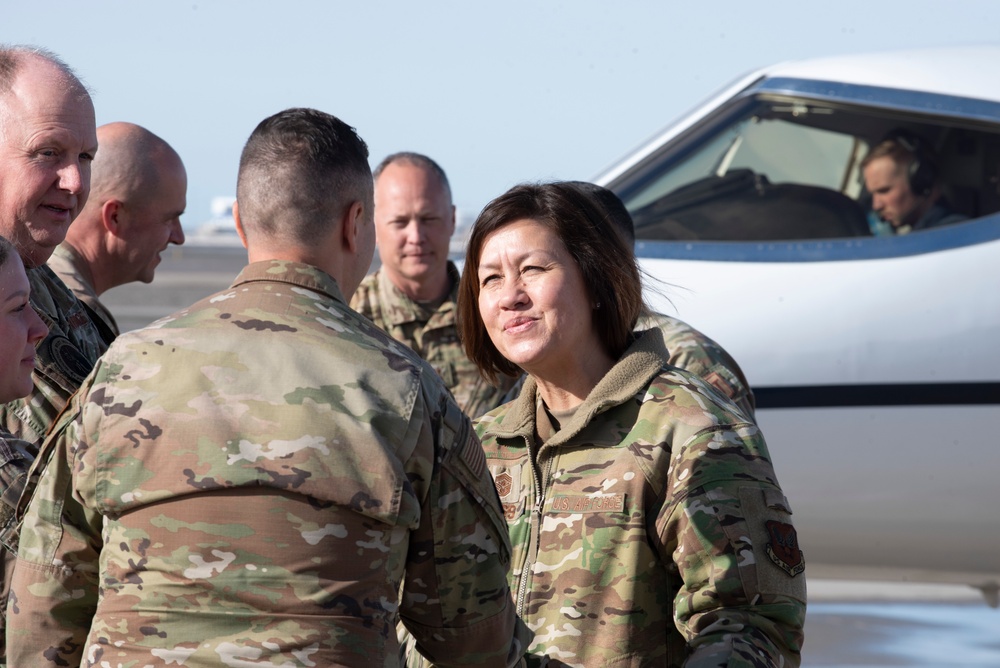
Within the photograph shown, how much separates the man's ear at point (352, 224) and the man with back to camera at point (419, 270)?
8.91 ft

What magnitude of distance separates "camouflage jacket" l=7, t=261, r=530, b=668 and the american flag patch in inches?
0.7

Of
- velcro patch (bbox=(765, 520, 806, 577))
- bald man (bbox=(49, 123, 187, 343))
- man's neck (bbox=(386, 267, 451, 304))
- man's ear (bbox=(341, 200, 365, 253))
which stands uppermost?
man's ear (bbox=(341, 200, 365, 253))

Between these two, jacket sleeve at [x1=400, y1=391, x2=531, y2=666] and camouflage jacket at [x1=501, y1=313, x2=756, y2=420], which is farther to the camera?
camouflage jacket at [x1=501, y1=313, x2=756, y2=420]

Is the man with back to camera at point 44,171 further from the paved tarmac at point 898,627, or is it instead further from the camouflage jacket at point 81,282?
the paved tarmac at point 898,627

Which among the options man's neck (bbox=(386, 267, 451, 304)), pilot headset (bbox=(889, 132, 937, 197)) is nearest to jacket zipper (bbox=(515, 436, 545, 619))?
man's neck (bbox=(386, 267, 451, 304))

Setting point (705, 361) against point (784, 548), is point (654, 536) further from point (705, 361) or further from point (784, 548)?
point (705, 361)

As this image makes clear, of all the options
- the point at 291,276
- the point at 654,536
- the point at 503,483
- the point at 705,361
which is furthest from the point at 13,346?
the point at 705,361

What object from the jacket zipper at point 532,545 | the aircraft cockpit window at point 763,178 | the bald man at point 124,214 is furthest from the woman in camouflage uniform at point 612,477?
the aircraft cockpit window at point 763,178

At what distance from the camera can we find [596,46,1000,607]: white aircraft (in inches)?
181

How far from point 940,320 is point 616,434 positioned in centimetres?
283

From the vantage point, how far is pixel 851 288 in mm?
4730

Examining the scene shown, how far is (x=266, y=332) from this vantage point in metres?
1.80

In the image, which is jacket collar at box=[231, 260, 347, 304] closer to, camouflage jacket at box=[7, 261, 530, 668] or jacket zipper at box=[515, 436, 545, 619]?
camouflage jacket at box=[7, 261, 530, 668]

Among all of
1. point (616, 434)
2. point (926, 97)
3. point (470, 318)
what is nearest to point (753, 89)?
point (926, 97)
